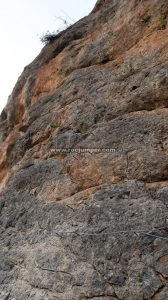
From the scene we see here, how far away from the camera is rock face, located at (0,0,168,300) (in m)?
5.35

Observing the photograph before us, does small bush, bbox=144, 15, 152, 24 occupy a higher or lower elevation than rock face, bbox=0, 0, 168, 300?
higher

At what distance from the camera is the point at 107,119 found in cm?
750

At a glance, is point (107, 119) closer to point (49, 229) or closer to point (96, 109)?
point (96, 109)

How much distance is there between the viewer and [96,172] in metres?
6.87

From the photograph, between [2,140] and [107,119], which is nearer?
[107,119]

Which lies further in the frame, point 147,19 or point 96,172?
point 147,19

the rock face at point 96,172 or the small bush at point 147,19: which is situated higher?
the small bush at point 147,19

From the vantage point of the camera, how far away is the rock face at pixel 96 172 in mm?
5348

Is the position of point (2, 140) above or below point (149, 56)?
below

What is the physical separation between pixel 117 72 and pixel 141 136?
2074 mm

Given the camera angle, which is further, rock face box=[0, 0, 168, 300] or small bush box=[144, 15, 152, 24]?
small bush box=[144, 15, 152, 24]

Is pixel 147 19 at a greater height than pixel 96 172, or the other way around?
pixel 147 19

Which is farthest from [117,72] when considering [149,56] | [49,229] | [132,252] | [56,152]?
[132,252]

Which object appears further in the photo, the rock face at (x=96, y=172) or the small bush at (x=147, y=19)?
the small bush at (x=147, y=19)
